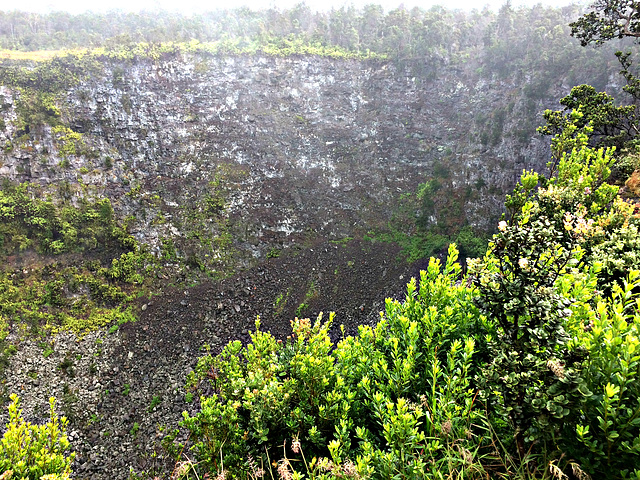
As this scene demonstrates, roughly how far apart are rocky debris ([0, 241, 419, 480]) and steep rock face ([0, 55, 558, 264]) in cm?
317

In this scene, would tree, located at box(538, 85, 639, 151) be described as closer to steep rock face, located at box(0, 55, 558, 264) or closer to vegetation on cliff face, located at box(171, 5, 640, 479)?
vegetation on cliff face, located at box(171, 5, 640, 479)

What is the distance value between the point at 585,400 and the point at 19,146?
25244mm

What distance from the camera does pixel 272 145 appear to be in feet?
78.0

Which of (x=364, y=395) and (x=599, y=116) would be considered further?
(x=599, y=116)

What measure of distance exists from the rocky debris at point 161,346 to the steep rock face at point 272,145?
3.17m

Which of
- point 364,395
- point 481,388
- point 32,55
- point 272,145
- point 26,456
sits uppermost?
point 32,55

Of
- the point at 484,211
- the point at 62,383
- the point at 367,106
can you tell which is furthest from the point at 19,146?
the point at 484,211

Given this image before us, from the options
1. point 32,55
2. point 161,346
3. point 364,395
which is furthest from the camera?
point 32,55

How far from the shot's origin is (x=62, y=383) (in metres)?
12.0

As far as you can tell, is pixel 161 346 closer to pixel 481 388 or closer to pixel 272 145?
pixel 481 388

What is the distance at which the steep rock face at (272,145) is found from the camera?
62.4 ft

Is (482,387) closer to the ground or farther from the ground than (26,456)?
farther from the ground

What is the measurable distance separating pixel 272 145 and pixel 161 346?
1648 cm

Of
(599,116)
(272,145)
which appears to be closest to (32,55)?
(272,145)
